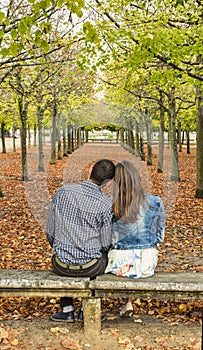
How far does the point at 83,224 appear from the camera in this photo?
14.2ft

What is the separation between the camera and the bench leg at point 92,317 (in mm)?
4336

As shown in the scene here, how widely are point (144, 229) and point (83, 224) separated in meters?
0.62

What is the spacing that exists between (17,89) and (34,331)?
14440 millimetres

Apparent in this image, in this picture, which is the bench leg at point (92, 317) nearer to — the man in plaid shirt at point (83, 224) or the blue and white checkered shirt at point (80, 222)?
the man in plaid shirt at point (83, 224)

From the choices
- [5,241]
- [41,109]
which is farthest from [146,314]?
[41,109]

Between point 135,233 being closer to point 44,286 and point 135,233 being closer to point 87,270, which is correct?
point 87,270

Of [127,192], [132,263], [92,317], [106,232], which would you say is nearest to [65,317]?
[92,317]

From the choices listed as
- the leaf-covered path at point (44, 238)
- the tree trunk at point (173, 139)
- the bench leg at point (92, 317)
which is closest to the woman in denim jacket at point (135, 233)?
the bench leg at point (92, 317)

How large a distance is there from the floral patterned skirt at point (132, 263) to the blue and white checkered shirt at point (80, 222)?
0.62 ft

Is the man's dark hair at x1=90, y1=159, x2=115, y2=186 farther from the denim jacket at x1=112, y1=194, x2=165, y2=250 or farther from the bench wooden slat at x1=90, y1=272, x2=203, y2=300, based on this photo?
the bench wooden slat at x1=90, y1=272, x2=203, y2=300

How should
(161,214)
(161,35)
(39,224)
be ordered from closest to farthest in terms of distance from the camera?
(161,214), (161,35), (39,224)

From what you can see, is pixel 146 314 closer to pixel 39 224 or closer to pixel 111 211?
pixel 111 211

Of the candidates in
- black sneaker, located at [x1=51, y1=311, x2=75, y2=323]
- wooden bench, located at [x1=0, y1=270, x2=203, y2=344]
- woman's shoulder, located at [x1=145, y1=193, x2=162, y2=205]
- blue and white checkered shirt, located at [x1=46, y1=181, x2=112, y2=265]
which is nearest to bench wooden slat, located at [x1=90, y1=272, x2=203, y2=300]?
wooden bench, located at [x1=0, y1=270, x2=203, y2=344]

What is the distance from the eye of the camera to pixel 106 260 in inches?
179
